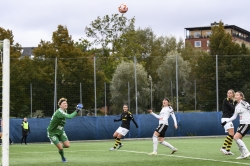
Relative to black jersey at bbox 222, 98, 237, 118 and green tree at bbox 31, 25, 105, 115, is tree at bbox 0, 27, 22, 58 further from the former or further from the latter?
black jersey at bbox 222, 98, 237, 118

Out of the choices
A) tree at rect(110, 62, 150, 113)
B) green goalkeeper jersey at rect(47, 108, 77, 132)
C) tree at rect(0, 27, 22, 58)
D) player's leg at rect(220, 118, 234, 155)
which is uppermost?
tree at rect(0, 27, 22, 58)

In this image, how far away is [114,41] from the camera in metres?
70.3

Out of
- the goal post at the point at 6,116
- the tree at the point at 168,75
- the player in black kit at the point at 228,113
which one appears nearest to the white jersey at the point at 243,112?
the player in black kit at the point at 228,113

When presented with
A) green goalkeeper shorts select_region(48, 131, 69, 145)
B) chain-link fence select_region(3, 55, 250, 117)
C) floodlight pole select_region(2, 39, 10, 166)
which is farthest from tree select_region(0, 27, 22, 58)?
floodlight pole select_region(2, 39, 10, 166)

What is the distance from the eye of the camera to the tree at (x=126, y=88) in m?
55.3

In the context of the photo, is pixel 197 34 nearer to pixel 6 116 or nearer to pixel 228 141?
pixel 228 141

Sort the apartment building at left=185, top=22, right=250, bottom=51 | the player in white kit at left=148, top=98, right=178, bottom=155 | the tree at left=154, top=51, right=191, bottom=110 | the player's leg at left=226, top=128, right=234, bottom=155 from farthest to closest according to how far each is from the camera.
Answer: the apartment building at left=185, top=22, right=250, bottom=51 < the tree at left=154, top=51, right=191, bottom=110 < the player in white kit at left=148, top=98, right=178, bottom=155 < the player's leg at left=226, top=128, right=234, bottom=155

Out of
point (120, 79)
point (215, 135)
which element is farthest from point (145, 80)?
point (215, 135)

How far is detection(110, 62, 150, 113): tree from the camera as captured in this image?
182 ft

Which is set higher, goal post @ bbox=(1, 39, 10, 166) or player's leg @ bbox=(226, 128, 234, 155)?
goal post @ bbox=(1, 39, 10, 166)

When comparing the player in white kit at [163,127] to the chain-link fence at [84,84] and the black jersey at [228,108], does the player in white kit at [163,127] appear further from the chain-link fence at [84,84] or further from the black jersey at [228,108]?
the chain-link fence at [84,84]

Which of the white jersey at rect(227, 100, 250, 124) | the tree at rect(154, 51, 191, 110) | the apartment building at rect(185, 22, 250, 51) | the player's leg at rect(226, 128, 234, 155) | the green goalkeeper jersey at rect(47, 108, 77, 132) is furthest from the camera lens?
the apartment building at rect(185, 22, 250, 51)

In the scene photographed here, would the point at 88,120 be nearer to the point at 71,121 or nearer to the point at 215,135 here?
the point at 71,121

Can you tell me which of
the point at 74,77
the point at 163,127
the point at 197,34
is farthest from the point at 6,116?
the point at 197,34
